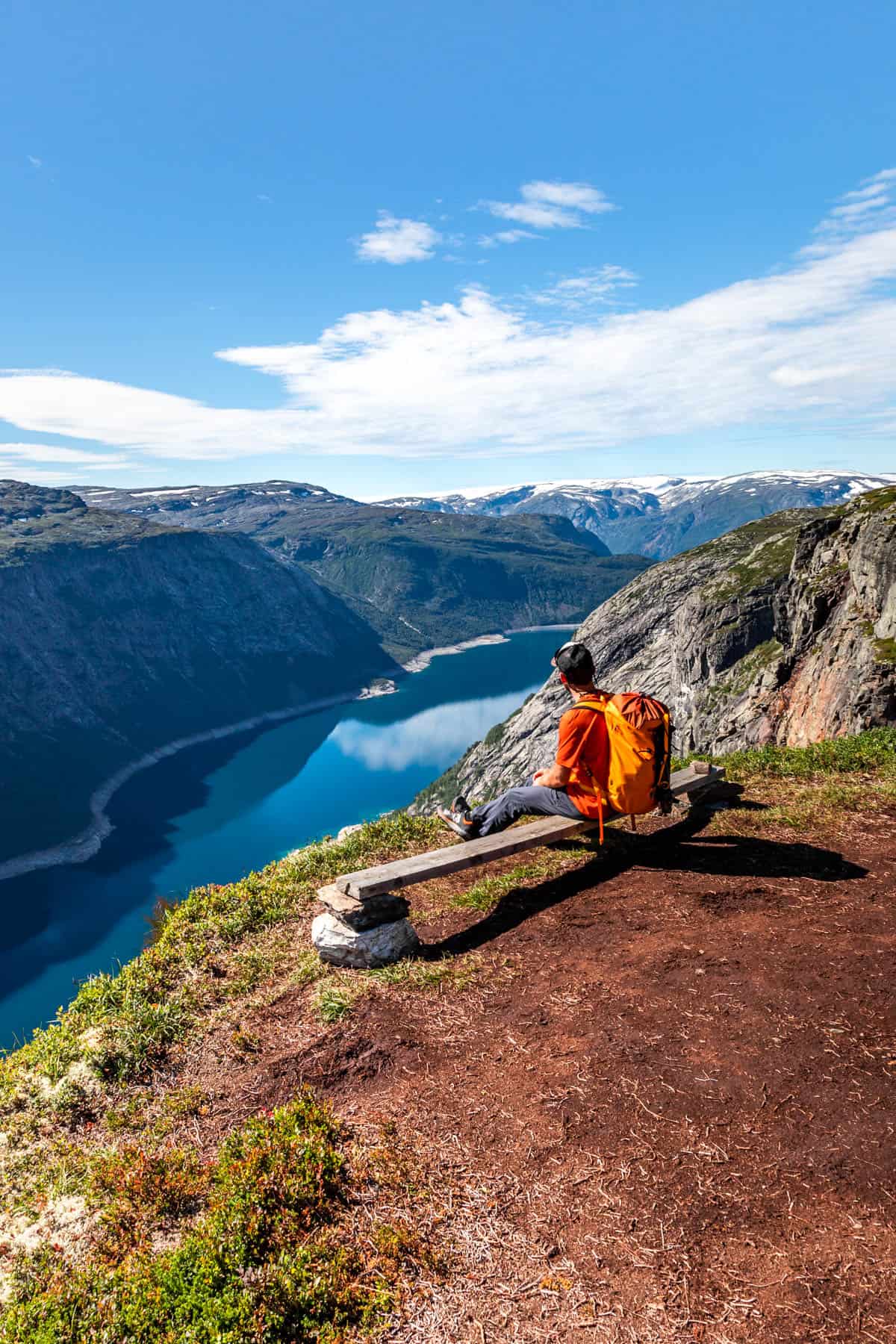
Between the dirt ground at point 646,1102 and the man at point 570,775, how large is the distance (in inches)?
51.1

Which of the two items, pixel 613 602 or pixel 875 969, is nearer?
pixel 875 969

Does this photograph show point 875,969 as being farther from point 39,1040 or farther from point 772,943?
point 39,1040

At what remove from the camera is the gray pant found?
34.7 ft

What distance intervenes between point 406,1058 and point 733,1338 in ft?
11.9

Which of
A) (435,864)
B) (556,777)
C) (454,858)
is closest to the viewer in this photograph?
(435,864)

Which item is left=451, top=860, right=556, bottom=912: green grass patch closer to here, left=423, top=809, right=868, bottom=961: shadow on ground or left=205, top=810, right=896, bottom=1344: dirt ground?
left=423, top=809, right=868, bottom=961: shadow on ground

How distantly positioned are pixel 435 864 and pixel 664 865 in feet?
12.2

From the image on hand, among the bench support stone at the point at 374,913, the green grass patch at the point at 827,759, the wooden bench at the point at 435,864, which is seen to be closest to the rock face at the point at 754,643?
the green grass patch at the point at 827,759

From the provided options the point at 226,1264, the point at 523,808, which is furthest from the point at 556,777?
the point at 226,1264

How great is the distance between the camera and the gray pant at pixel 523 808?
1059cm

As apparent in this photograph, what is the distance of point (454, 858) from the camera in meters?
9.78

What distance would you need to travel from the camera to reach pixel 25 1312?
5.19 meters

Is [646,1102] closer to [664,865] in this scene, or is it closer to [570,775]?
[570,775]

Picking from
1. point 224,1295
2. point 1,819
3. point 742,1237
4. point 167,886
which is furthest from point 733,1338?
point 1,819
